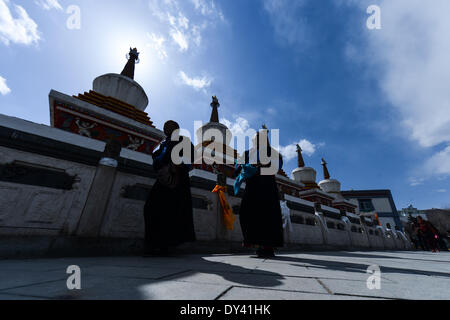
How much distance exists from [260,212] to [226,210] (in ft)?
4.84

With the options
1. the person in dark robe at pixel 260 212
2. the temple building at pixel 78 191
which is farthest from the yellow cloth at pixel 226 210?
the person in dark robe at pixel 260 212

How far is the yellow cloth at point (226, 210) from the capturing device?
480cm

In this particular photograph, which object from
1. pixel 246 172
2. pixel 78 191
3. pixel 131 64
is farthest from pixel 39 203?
pixel 131 64

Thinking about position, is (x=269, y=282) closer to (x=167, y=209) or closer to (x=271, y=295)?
(x=271, y=295)

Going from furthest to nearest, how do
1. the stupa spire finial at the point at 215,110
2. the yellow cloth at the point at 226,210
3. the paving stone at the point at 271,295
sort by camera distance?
the stupa spire finial at the point at 215,110 < the yellow cloth at the point at 226,210 < the paving stone at the point at 271,295

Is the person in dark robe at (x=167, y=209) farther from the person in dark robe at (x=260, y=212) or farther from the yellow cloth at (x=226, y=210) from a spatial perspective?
the yellow cloth at (x=226, y=210)

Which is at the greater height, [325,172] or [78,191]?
[325,172]

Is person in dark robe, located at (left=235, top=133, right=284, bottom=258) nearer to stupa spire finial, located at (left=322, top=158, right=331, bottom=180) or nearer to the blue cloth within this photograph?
the blue cloth

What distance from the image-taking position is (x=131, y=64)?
1068 cm

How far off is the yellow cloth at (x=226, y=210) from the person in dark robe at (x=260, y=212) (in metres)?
1.16

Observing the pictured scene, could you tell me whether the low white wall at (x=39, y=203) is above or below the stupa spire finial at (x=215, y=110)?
below

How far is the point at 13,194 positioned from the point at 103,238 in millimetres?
1373

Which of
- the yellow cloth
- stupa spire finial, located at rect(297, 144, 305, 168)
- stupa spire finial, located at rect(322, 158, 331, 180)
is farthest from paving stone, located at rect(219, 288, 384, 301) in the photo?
stupa spire finial, located at rect(322, 158, 331, 180)

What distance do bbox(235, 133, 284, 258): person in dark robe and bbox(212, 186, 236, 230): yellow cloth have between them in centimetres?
116
